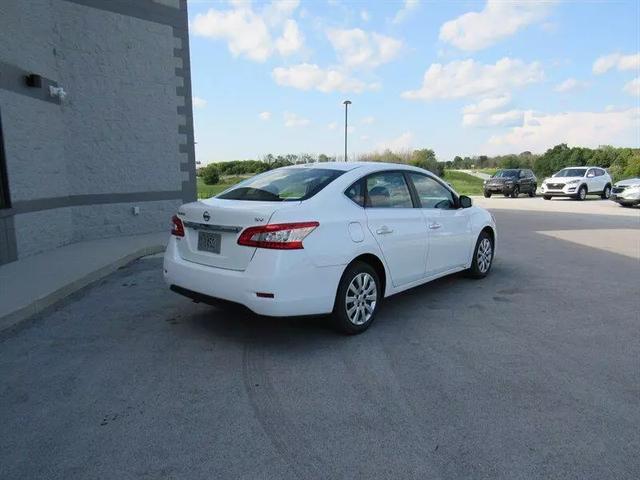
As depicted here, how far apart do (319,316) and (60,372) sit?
2120mm

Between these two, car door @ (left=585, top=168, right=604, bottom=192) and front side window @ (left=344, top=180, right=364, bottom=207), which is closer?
front side window @ (left=344, top=180, right=364, bottom=207)

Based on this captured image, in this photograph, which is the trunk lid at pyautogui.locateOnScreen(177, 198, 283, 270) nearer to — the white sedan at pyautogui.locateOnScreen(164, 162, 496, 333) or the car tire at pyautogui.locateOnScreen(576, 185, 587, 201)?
the white sedan at pyautogui.locateOnScreen(164, 162, 496, 333)

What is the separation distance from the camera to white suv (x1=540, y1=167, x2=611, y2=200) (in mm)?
24656

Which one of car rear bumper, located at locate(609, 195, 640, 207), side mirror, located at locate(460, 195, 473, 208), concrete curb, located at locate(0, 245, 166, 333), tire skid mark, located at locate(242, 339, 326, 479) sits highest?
side mirror, located at locate(460, 195, 473, 208)

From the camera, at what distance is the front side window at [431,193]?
18.2 ft

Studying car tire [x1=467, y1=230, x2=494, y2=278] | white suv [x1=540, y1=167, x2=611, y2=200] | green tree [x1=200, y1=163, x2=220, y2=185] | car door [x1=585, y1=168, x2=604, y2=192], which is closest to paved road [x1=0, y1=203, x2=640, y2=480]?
car tire [x1=467, y1=230, x2=494, y2=278]

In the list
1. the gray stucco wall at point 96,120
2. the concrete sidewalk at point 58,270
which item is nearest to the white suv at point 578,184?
the gray stucco wall at point 96,120

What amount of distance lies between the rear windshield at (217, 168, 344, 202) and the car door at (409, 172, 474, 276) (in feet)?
4.26

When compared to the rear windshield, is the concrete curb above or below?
below

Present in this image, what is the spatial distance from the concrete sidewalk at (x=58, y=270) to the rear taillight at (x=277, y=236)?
2814mm

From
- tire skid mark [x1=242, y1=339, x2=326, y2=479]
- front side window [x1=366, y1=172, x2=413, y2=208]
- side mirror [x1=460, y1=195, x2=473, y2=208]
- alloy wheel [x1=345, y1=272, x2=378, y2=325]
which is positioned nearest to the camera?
tire skid mark [x1=242, y1=339, x2=326, y2=479]

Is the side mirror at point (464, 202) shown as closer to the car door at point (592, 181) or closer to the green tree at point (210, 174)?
the car door at point (592, 181)

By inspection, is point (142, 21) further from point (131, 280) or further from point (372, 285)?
point (372, 285)

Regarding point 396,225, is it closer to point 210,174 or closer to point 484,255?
point 484,255
